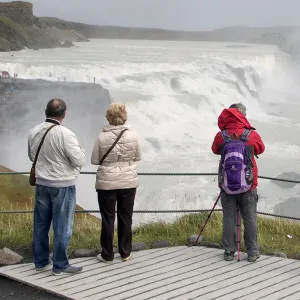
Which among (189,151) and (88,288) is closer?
(88,288)

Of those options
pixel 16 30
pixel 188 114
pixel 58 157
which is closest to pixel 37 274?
pixel 58 157

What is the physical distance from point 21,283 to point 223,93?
39.3 meters

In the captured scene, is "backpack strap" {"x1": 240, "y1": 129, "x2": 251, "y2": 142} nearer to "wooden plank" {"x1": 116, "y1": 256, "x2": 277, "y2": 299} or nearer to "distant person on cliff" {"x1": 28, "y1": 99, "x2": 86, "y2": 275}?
"wooden plank" {"x1": 116, "y1": 256, "x2": 277, "y2": 299}

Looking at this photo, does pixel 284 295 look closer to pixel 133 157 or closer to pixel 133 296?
pixel 133 296

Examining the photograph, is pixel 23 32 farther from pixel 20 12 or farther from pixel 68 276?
pixel 68 276

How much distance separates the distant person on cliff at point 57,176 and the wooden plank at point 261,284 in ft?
4.81

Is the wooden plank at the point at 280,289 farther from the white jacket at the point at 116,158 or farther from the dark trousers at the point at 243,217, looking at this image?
the white jacket at the point at 116,158

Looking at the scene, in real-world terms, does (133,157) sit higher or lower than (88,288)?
higher

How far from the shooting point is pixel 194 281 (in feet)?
18.6

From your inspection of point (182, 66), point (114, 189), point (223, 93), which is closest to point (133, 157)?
point (114, 189)

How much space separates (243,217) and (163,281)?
110 centimetres

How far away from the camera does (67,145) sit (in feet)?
17.9

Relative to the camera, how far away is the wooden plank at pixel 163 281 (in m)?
5.32

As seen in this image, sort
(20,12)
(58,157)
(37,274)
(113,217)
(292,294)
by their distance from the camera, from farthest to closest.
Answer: (20,12)
(113,217)
(37,274)
(58,157)
(292,294)
